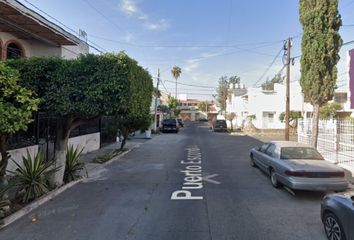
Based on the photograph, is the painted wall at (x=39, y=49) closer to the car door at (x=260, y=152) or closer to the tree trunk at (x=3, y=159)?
the tree trunk at (x=3, y=159)

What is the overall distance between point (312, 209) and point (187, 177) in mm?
4371

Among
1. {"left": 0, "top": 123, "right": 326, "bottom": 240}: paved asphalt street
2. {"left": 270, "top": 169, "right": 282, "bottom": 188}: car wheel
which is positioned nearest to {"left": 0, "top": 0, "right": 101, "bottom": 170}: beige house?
{"left": 0, "top": 123, "right": 326, "bottom": 240}: paved asphalt street

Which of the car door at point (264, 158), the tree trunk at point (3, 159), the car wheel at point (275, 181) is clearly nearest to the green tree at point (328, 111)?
the car door at point (264, 158)

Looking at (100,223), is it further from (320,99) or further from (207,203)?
(320,99)

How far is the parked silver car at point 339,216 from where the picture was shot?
13.4ft

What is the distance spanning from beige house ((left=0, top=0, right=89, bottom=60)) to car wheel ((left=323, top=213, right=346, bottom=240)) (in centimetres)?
845

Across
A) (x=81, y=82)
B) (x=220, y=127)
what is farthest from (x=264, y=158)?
(x=220, y=127)

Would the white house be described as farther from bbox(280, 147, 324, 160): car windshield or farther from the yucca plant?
the yucca plant

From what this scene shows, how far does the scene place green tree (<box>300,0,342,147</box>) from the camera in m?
11.4

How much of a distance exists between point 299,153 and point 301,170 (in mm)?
1520

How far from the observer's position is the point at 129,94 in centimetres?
758

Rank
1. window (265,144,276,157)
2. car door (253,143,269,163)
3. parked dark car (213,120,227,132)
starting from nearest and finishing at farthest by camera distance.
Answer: window (265,144,276,157), car door (253,143,269,163), parked dark car (213,120,227,132)

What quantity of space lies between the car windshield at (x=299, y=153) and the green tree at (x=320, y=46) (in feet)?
14.0

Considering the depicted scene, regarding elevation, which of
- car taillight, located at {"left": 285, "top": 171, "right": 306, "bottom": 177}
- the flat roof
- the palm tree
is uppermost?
the palm tree
